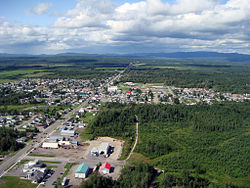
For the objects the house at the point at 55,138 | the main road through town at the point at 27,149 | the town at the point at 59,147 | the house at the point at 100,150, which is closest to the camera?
the town at the point at 59,147

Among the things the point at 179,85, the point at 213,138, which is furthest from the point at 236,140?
the point at 179,85

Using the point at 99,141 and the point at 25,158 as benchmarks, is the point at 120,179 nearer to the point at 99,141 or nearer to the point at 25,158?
the point at 99,141

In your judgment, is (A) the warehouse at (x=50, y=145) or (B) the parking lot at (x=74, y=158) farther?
(A) the warehouse at (x=50, y=145)

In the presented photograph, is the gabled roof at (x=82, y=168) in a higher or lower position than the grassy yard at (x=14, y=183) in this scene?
higher

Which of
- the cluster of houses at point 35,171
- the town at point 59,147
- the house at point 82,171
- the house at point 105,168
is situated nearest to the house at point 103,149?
the town at point 59,147

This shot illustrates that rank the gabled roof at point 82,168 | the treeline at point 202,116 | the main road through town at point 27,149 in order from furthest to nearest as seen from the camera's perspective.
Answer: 1. the treeline at point 202,116
2. the main road through town at point 27,149
3. the gabled roof at point 82,168

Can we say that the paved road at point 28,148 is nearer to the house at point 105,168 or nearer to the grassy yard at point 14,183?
the grassy yard at point 14,183

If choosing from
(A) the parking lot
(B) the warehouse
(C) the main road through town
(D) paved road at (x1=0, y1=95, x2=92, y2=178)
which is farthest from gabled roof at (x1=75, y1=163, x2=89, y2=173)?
(D) paved road at (x1=0, y1=95, x2=92, y2=178)

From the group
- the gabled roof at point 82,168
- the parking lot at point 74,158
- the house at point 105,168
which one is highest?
the gabled roof at point 82,168
